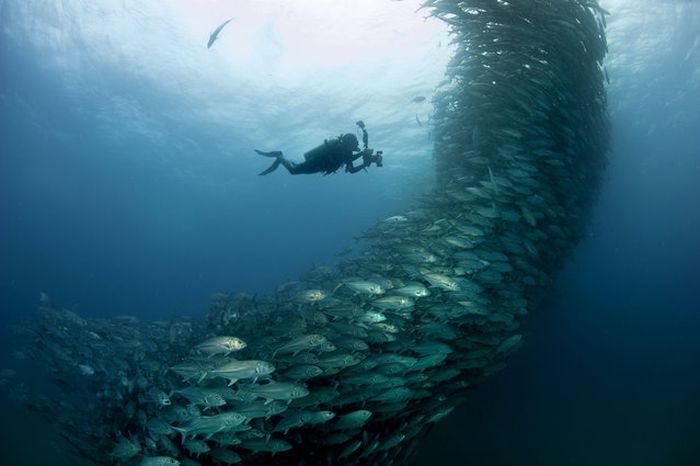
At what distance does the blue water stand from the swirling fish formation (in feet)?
15.1

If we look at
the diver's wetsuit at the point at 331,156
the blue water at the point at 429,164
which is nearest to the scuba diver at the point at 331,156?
the diver's wetsuit at the point at 331,156

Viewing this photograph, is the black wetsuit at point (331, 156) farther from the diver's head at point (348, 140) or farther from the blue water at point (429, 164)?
the blue water at point (429, 164)

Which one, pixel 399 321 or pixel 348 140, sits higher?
pixel 348 140

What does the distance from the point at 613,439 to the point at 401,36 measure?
65.9ft

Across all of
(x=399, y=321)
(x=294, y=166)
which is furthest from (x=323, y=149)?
(x=399, y=321)

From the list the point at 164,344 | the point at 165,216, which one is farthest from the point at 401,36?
the point at 165,216

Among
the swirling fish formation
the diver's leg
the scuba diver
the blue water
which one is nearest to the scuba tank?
the scuba diver

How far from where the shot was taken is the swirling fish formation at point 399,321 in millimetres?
5363

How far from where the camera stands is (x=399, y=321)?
6.75 m

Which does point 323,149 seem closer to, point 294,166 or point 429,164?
point 294,166

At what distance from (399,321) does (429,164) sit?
26761 millimetres

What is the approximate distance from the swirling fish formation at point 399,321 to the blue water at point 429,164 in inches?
181

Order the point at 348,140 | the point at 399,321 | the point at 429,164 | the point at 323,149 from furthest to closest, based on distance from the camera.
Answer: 1. the point at 429,164
2. the point at 399,321
3. the point at 348,140
4. the point at 323,149

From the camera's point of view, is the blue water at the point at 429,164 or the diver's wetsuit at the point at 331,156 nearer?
the diver's wetsuit at the point at 331,156
